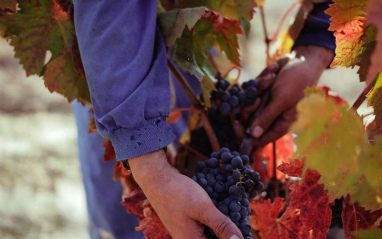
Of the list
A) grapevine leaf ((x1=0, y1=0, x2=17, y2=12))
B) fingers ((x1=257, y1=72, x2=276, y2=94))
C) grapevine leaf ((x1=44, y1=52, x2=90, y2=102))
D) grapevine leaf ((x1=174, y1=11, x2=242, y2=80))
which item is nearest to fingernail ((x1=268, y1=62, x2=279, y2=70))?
fingers ((x1=257, y1=72, x2=276, y2=94))

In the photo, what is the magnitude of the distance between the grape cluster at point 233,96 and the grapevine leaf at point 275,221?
21 cm

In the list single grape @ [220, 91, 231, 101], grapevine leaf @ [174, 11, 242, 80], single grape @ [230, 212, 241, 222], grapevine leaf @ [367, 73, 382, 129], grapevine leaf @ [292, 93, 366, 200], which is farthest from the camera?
single grape @ [220, 91, 231, 101]

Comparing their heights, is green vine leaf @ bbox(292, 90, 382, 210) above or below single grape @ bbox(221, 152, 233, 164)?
above

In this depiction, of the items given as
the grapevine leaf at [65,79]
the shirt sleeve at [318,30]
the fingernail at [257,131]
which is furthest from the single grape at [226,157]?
the shirt sleeve at [318,30]

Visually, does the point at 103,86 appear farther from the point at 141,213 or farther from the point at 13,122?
the point at 13,122

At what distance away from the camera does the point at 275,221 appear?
81 cm

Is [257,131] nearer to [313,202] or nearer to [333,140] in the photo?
[313,202]

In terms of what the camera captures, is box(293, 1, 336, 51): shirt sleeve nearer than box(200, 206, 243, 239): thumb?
No

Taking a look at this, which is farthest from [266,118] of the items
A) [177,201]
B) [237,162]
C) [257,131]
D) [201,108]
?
[177,201]

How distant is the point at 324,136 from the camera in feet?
1.60

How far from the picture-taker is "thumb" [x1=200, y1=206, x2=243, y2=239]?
25.8 inches

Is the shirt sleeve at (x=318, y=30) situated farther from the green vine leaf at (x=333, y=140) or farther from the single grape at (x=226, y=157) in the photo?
the green vine leaf at (x=333, y=140)

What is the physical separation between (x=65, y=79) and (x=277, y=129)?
46 cm

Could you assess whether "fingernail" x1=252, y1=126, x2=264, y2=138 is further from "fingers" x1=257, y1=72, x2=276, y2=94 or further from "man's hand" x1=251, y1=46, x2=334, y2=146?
"fingers" x1=257, y1=72, x2=276, y2=94
